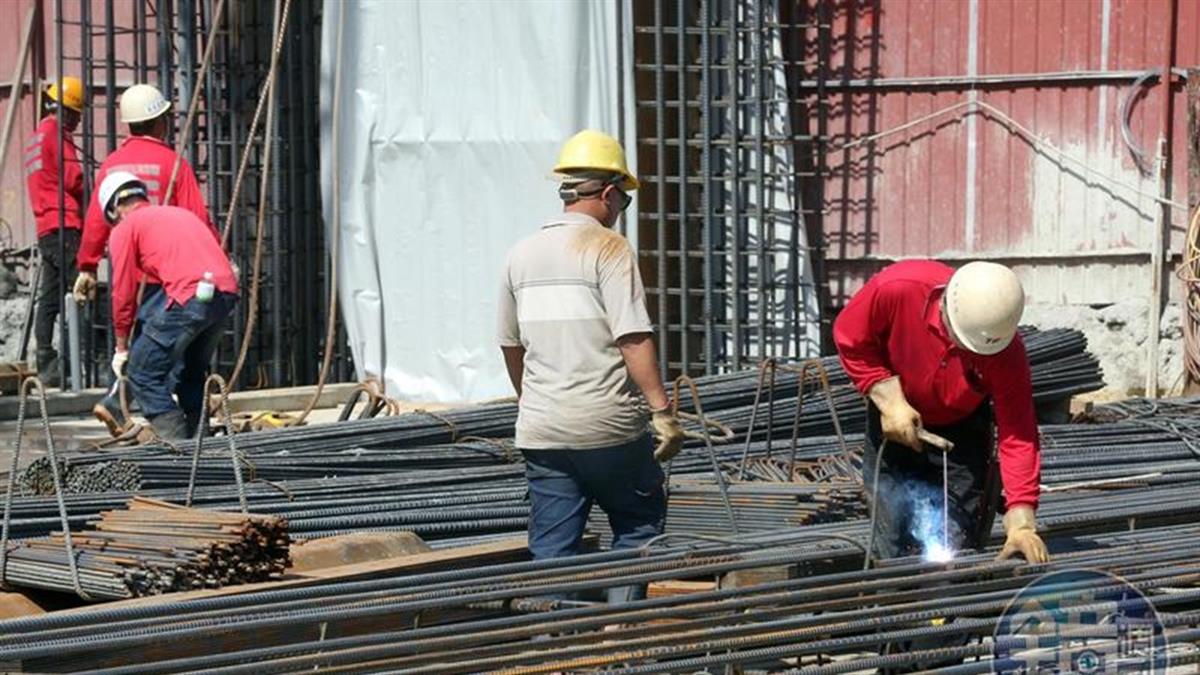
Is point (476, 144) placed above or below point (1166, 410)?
above

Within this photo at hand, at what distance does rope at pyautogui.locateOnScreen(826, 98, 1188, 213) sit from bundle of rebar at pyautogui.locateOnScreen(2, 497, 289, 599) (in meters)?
7.05

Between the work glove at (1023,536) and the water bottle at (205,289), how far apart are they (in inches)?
209

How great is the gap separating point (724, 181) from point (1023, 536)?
697cm

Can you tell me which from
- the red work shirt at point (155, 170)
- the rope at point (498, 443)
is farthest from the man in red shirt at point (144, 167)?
the rope at point (498, 443)

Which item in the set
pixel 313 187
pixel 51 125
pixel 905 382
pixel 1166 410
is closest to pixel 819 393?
pixel 1166 410

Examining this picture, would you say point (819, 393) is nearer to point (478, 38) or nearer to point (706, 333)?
point (706, 333)

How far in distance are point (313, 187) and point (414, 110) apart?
1331 millimetres

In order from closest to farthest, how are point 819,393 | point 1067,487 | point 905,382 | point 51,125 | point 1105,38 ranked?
1. point 905,382
2. point 1067,487
3. point 819,393
4. point 1105,38
5. point 51,125

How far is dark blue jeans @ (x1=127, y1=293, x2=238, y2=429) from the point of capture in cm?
1047

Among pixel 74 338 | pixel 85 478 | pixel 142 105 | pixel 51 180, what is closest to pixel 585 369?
pixel 85 478

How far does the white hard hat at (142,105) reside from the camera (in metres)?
12.0

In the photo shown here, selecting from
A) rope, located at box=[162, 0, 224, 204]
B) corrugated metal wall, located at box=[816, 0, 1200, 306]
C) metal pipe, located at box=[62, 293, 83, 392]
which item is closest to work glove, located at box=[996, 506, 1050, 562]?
corrugated metal wall, located at box=[816, 0, 1200, 306]

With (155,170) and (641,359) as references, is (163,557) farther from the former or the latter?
(155,170)

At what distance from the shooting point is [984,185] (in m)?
13.1
